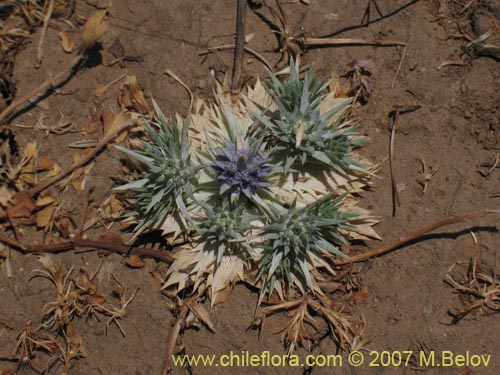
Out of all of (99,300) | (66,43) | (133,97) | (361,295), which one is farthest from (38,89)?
(361,295)

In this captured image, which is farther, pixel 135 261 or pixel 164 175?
pixel 135 261

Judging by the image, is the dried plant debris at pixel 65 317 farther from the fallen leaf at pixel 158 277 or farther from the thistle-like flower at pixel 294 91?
the thistle-like flower at pixel 294 91

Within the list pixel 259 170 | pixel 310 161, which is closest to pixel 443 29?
pixel 310 161

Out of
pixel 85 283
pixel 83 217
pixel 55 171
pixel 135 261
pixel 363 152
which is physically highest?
pixel 363 152

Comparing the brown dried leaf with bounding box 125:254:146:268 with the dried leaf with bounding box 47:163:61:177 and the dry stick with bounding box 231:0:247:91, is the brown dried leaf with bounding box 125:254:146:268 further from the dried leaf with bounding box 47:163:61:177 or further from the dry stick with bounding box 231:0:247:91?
the dry stick with bounding box 231:0:247:91

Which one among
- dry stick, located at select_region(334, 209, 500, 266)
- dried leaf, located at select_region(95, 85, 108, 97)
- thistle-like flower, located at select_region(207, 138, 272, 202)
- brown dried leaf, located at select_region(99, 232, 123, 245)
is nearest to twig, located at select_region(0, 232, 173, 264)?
brown dried leaf, located at select_region(99, 232, 123, 245)

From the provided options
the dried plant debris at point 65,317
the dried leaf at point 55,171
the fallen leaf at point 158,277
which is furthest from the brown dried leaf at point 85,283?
the dried leaf at point 55,171

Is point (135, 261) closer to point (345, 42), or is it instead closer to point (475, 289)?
point (345, 42)
